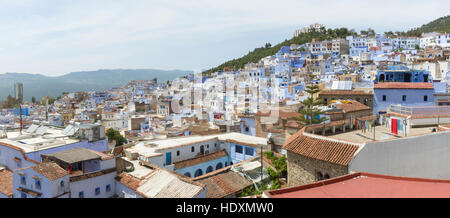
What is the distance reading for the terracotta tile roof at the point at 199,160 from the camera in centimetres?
1516

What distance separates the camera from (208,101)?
44.0 metres

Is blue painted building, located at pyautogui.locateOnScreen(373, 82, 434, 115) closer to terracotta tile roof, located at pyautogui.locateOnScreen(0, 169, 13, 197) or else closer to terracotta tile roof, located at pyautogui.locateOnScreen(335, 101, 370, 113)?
terracotta tile roof, located at pyautogui.locateOnScreen(335, 101, 370, 113)

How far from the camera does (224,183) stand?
12023mm

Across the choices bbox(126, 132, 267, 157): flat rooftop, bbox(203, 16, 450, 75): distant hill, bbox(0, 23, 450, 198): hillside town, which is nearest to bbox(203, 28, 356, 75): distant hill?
bbox(203, 16, 450, 75): distant hill

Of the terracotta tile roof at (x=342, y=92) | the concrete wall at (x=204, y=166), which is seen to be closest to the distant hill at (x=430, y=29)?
the terracotta tile roof at (x=342, y=92)

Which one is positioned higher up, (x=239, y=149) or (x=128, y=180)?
(x=239, y=149)

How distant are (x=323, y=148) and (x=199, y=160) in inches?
350

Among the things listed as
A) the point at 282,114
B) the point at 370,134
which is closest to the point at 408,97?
the point at 282,114

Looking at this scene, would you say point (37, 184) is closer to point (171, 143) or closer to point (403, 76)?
point (171, 143)

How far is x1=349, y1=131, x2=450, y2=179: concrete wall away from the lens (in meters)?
7.20

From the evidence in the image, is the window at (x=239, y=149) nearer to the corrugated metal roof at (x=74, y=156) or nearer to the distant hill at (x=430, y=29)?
the corrugated metal roof at (x=74, y=156)

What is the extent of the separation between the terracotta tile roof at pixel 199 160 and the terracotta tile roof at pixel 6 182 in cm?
620

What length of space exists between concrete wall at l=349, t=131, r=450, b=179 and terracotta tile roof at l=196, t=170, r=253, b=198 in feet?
17.3
